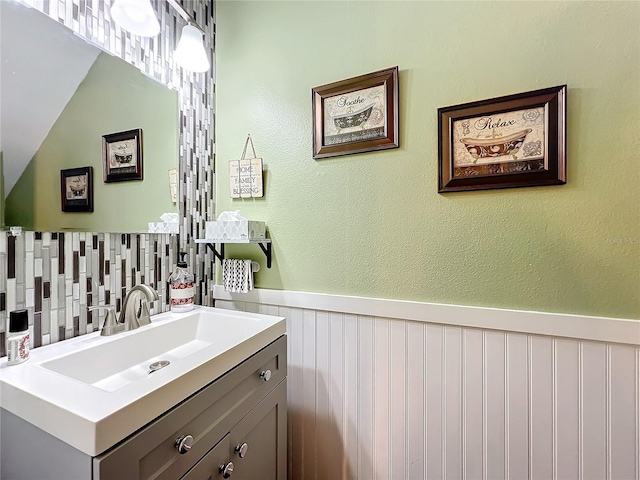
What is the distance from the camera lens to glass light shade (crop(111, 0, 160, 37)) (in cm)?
98

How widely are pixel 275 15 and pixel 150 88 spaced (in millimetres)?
657

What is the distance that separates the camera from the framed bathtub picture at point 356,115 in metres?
1.13

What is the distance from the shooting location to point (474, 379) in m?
1.03

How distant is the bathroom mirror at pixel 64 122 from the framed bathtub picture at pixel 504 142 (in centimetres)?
112

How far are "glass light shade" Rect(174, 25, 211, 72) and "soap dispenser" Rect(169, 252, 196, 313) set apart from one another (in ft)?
2.69

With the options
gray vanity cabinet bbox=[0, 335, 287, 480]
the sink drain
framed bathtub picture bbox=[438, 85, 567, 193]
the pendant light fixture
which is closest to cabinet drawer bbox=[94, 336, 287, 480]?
gray vanity cabinet bbox=[0, 335, 287, 480]

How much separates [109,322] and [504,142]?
4.65ft

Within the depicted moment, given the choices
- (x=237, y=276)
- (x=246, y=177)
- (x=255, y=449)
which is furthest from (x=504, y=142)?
(x=255, y=449)

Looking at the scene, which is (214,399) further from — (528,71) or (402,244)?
(528,71)

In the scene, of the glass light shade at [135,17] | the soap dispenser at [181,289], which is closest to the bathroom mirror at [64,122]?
the glass light shade at [135,17]

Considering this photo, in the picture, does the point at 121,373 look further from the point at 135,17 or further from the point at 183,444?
the point at 135,17

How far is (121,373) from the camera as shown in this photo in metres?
0.89

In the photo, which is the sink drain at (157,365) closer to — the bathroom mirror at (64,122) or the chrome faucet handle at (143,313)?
the chrome faucet handle at (143,313)

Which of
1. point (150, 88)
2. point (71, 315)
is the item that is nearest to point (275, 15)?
point (150, 88)
